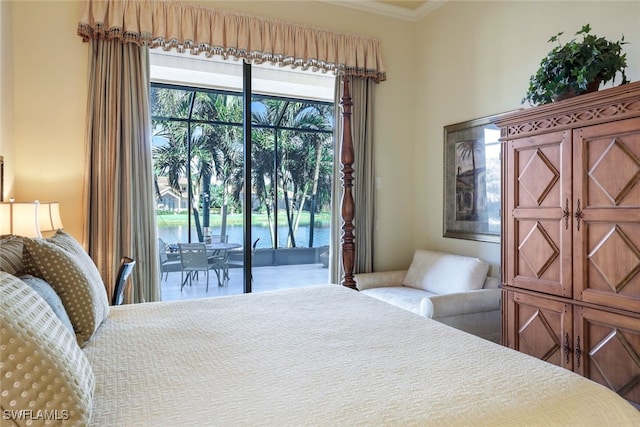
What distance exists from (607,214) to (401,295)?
1.73 m

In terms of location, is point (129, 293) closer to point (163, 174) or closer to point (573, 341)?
point (163, 174)

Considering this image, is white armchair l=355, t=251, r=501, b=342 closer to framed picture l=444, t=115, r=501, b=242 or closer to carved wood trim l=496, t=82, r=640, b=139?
framed picture l=444, t=115, r=501, b=242

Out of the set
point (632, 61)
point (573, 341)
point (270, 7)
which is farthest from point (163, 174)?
point (632, 61)

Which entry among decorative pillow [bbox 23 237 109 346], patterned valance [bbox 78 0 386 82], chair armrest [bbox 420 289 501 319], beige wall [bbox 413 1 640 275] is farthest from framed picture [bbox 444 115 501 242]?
decorative pillow [bbox 23 237 109 346]

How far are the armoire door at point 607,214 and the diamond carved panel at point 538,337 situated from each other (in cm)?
29

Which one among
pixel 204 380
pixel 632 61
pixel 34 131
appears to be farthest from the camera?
pixel 34 131

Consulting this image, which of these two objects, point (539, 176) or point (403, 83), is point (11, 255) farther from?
point (403, 83)

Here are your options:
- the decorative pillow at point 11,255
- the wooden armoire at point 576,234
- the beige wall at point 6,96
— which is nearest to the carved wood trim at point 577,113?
the wooden armoire at point 576,234

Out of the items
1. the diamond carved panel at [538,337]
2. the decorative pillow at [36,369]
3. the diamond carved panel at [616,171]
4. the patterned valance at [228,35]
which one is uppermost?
the patterned valance at [228,35]

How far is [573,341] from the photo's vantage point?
2133 mm

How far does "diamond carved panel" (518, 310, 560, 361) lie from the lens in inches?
89.3

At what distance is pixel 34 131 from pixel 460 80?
11.8 feet

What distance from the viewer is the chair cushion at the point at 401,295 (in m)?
3.12

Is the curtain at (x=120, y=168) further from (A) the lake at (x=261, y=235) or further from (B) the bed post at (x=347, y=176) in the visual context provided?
(B) the bed post at (x=347, y=176)
